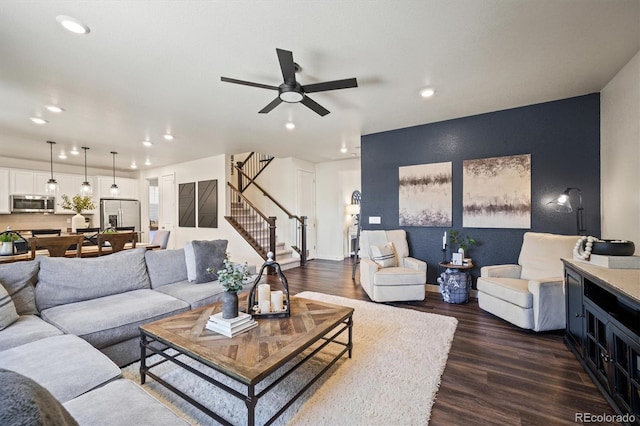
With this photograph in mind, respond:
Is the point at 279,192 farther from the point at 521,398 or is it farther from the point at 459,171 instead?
the point at 521,398

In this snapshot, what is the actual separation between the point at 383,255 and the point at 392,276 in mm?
487

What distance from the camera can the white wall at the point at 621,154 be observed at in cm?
261

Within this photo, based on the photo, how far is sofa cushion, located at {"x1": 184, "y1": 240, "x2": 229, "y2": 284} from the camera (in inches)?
126

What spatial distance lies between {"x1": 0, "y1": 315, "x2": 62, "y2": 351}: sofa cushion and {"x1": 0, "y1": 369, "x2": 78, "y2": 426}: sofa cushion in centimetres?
169

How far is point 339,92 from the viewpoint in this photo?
327 centimetres

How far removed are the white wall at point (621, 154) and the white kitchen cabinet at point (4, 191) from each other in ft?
34.8

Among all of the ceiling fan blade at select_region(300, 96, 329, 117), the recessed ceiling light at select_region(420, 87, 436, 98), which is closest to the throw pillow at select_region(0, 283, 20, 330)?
the ceiling fan blade at select_region(300, 96, 329, 117)

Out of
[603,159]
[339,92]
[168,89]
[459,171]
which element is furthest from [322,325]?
[603,159]

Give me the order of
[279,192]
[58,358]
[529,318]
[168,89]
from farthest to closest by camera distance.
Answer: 1. [279,192]
2. [168,89]
3. [529,318]
4. [58,358]

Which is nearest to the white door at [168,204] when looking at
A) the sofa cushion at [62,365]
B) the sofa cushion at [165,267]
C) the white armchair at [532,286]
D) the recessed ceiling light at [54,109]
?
the recessed ceiling light at [54,109]

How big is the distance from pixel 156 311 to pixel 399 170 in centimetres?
401

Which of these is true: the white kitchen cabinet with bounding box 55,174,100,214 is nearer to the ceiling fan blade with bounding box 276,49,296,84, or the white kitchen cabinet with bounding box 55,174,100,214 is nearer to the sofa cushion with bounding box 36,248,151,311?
the sofa cushion with bounding box 36,248,151,311

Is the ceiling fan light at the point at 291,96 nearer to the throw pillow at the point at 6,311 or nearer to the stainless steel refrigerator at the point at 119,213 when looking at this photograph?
the throw pillow at the point at 6,311

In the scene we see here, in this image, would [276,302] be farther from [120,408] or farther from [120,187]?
[120,187]
